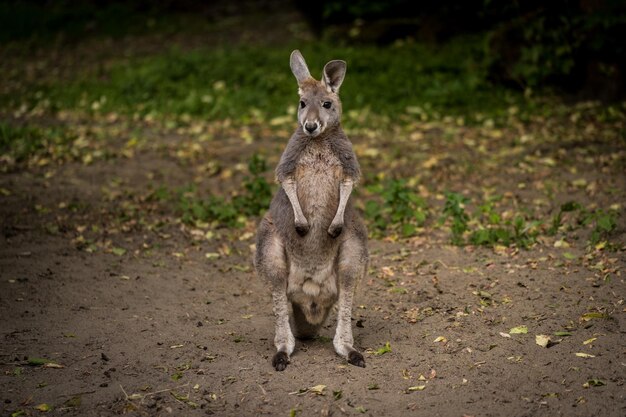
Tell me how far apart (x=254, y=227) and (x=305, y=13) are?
10224mm

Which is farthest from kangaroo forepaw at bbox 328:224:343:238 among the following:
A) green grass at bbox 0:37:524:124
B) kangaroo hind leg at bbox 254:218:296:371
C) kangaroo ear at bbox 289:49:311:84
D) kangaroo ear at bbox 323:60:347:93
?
green grass at bbox 0:37:524:124

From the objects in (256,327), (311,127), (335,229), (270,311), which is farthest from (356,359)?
(311,127)

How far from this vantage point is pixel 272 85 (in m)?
13.6

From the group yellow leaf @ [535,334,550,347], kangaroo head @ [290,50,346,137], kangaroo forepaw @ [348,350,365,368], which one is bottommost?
kangaroo forepaw @ [348,350,365,368]

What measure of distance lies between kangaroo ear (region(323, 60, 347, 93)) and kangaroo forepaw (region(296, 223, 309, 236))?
97cm

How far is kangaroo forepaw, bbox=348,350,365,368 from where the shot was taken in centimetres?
528

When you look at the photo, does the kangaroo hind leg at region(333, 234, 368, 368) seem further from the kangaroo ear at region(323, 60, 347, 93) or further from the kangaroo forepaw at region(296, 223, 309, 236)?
the kangaroo ear at region(323, 60, 347, 93)

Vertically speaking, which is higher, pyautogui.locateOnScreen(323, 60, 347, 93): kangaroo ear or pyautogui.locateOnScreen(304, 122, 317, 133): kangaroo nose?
pyautogui.locateOnScreen(323, 60, 347, 93): kangaroo ear

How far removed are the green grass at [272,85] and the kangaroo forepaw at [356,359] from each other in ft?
23.1

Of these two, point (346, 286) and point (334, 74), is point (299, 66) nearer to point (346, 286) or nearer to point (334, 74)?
point (334, 74)

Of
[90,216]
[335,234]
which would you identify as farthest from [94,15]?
[335,234]

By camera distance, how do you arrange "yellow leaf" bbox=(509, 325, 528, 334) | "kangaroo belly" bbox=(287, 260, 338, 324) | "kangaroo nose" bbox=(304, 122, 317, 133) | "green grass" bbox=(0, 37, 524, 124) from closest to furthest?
"kangaroo nose" bbox=(304, 122, 317, 133)
"kangaroo belly" bbox=(287, 260, 338, 324)
"yellow leaf" bbox=(509, 325, 528, 334)
"green grass" bbox=(0, 37, 524, 124)

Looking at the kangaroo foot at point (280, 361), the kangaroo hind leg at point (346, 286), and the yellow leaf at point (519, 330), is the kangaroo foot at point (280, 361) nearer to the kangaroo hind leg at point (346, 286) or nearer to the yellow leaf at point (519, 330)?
the kangaroo hind leg at point (346, 286)

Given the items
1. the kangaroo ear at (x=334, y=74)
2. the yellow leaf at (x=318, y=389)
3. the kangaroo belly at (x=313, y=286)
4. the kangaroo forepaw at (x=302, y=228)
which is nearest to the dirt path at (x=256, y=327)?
the yellow leaf at (x=318, y=389)
